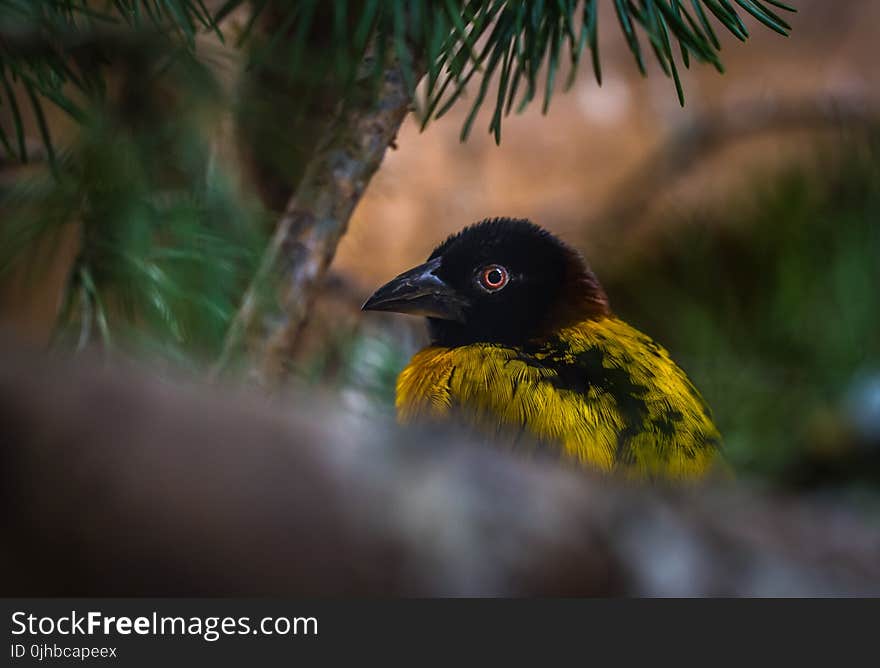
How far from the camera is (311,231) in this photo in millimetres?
516

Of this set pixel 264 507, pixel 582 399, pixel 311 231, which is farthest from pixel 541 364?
pixel 264 507

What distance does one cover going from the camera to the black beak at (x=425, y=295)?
1.96 ft

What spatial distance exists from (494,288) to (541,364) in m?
0.08

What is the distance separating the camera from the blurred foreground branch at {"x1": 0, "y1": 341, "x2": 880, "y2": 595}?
0.15 m

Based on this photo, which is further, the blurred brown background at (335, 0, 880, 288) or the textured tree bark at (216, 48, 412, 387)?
the blurred brown background at (335, 0, 880, 288)

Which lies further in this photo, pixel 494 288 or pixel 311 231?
pixel 494 288

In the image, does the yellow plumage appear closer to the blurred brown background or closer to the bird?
the bird

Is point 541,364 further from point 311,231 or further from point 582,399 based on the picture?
Answer: point 311,231

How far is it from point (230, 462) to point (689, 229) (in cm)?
127

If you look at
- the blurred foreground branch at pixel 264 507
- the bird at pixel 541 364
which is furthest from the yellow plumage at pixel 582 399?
the blurred foreground branch at pixel 264 507

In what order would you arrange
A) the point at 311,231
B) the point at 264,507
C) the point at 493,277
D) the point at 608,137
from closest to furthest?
the point at 264,507
the point at 311,231
the point at 493,277
the point at 608,137

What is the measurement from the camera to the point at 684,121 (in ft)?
6.37

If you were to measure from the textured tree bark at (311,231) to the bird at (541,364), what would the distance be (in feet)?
0.21

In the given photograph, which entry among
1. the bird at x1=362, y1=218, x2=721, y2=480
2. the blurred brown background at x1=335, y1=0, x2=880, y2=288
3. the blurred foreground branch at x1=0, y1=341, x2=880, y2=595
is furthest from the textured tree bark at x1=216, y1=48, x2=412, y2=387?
the blurred brown background at x1=335, y1=0, x2=880, y2=288
